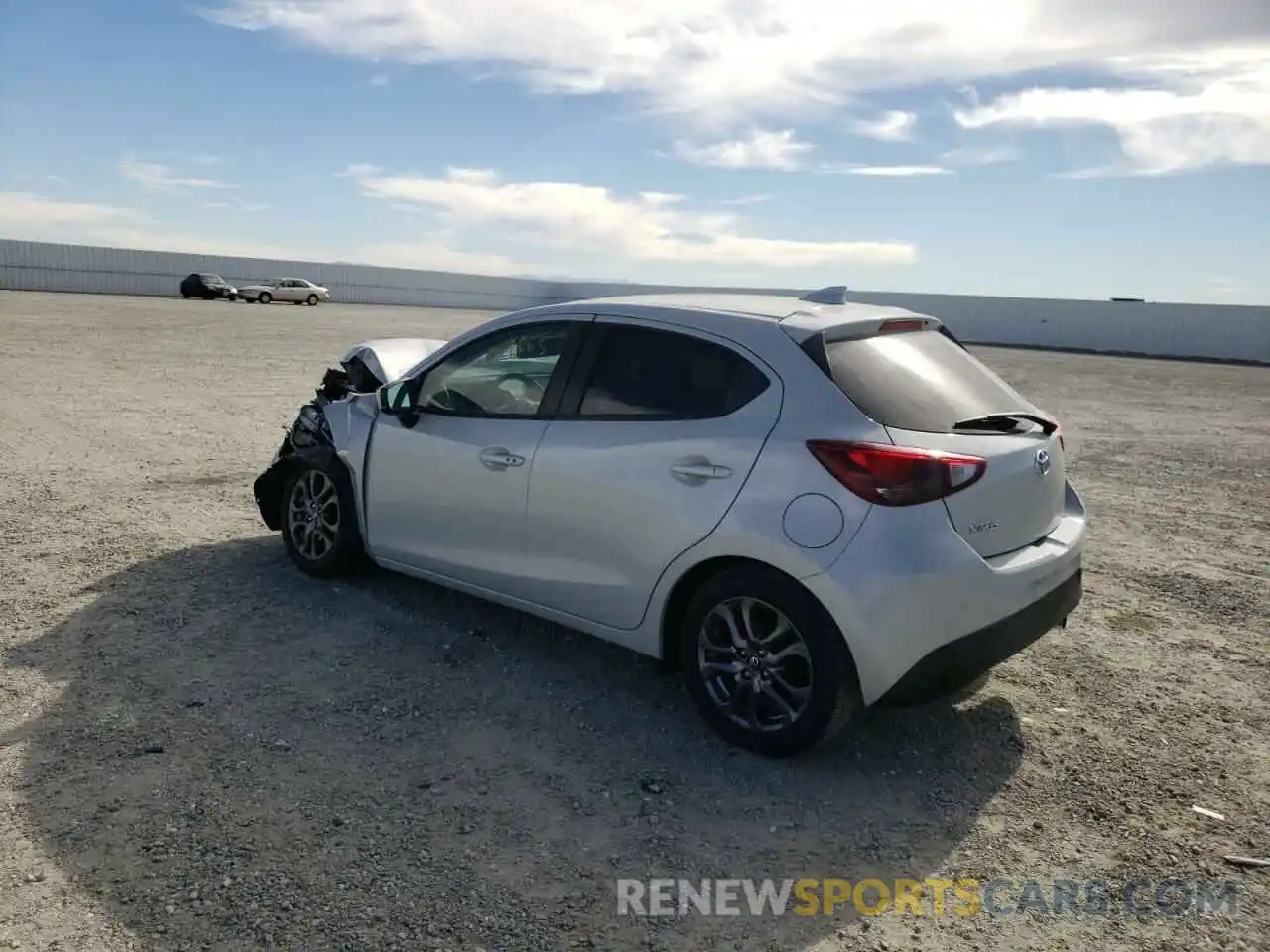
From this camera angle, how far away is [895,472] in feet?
11.4

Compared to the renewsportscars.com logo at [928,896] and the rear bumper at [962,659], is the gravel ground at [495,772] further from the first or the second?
the rear bumper at [962,659]

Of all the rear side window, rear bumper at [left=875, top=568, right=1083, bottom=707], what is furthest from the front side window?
rear bumper at [left=875, top=568, right=1083, bottom=707]

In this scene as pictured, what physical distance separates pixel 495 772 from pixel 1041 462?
7.84ft

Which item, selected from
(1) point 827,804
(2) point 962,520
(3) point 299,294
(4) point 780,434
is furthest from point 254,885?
(3) point 299,294

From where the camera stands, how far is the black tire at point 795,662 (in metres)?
3.57

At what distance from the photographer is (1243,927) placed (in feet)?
9.62

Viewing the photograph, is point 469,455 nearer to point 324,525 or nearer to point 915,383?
point 324,525

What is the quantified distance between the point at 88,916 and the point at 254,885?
0.43 metres

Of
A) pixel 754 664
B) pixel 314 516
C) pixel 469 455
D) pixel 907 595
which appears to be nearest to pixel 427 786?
pixel 754 664

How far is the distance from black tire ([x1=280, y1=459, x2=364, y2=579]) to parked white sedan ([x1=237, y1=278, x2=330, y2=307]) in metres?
42.5

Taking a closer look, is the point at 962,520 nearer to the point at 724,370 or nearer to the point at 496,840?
the point at 724,370

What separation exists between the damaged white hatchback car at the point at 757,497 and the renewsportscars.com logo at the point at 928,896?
2.19 feet

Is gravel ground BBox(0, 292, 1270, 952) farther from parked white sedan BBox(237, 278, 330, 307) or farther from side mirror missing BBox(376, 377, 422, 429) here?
parked white sedan BBox(237, 278, 330, 307)

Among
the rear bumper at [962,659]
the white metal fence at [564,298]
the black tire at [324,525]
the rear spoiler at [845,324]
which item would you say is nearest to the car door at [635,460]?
the rear spoiler at [845,324]
